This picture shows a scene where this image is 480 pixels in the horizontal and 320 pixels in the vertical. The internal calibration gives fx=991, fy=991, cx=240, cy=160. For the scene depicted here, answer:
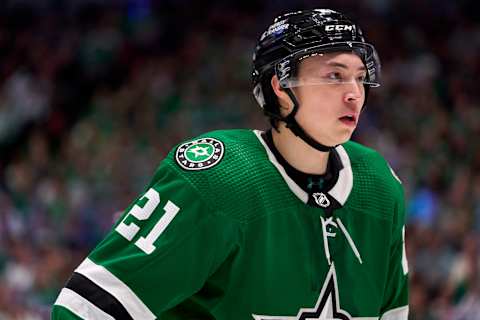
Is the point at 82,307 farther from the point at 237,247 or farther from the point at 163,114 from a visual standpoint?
the point at 163,114

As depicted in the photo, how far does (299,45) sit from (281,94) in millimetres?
143

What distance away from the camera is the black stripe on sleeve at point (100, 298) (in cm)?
230

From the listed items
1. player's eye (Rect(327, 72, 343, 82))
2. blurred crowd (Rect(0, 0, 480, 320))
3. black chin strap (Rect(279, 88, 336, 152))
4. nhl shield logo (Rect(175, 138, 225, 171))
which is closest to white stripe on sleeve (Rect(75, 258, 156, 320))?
nhl shield logo (Rect(175, 138, 225, 171))

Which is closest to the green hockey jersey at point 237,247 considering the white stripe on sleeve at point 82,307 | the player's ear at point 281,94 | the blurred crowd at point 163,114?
the white stripe on sleeve at point 82,307

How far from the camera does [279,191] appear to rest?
2527mm

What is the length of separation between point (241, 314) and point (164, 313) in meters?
0.20

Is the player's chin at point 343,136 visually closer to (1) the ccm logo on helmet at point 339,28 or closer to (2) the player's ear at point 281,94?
(2) the player's ear at point 281,94

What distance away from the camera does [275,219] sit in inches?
97.8

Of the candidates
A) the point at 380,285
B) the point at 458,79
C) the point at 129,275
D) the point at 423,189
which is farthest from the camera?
the point at 458,79

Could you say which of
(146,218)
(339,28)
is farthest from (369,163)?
(146,218)

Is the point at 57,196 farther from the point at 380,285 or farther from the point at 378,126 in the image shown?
the point at 380,285

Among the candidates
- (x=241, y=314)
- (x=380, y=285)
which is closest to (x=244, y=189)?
(x=241, y=314)

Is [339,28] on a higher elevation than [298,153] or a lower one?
higher

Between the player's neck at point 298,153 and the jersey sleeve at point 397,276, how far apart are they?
10.8 inches
